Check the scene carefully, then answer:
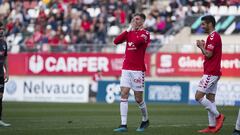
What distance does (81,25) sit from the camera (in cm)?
4575

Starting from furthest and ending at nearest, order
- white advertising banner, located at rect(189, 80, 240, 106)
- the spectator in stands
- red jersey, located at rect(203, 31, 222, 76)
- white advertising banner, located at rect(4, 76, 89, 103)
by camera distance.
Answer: the spectator in stands → white advertising banner, located at rect(4, 76, 89, 103) → white advertising banner, located at rect(189, 80, 240, 106) → red jersey, located at rect(203, 31, 222, 76)

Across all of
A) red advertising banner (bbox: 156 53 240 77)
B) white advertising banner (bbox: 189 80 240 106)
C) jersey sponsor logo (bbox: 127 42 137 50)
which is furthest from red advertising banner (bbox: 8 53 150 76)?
jersey sponsor logo (bbox: 127 42 137 50)

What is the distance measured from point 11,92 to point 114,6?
8.18 meters

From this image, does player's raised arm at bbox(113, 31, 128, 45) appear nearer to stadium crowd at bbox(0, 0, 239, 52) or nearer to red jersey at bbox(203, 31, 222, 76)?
red jersey at bbox(203, 31, 222, 76)

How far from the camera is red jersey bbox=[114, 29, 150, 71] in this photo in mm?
17844

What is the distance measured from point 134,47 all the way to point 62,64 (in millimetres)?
27354

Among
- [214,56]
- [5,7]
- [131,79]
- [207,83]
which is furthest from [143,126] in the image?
[5,7]

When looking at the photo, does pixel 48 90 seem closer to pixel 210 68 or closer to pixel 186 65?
pixel 186 65

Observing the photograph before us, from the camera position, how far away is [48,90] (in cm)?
4306

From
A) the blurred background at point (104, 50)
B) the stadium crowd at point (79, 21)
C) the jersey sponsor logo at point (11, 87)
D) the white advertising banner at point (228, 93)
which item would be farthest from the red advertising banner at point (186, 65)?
the jersey sponsor logo at point (11, 87)

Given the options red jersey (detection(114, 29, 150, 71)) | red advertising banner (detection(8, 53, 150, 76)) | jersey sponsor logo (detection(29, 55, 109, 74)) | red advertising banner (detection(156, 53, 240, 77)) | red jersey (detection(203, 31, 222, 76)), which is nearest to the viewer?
red jersey (detection(203, 31, 222, 76))

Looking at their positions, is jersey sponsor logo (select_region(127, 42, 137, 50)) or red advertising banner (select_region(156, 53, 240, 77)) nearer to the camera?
jersey sponsor logo (select_region(127, 42, 137, 50))

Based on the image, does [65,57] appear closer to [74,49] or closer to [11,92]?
[74,49]

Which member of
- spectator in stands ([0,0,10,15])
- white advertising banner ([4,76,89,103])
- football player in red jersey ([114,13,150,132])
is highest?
spectator in stands ([0,0,10,15])
